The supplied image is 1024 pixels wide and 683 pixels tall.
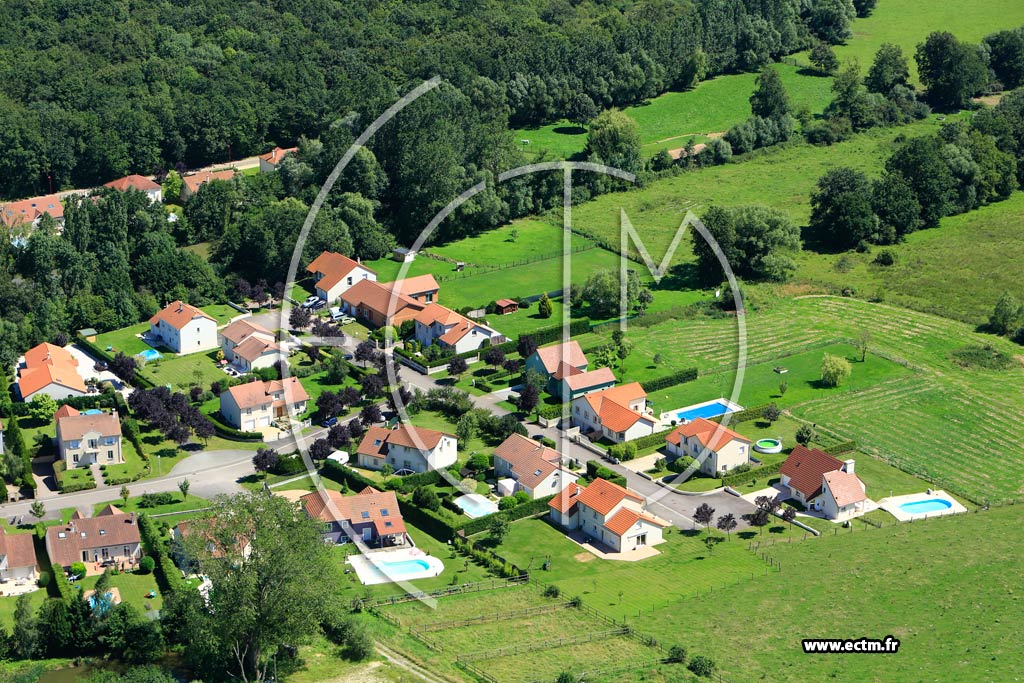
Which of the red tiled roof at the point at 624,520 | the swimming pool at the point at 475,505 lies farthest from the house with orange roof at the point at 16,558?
the red tiled roof at the point at 624,520

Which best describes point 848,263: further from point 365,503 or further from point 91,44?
point 91,44

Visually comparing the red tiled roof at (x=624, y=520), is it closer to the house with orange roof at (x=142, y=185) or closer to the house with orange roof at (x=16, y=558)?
the house with orange roof at (x=16, y=558)

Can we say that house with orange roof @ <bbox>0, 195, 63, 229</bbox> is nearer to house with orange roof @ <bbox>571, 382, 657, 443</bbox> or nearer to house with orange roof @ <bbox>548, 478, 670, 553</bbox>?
house with orange roof @ <bbox>571, 382, 657, 443</bbox>

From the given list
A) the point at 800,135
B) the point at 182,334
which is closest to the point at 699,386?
the point at 182,334

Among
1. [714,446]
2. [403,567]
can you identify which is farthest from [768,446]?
[403,567]

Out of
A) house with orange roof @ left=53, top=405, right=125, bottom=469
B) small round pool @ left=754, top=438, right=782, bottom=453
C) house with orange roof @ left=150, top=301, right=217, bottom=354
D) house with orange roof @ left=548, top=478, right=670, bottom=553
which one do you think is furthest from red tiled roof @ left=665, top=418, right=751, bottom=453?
house with orange roof @ left=150, top=301, right=217, bottom=354

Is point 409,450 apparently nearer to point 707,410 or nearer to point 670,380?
point 707,410
